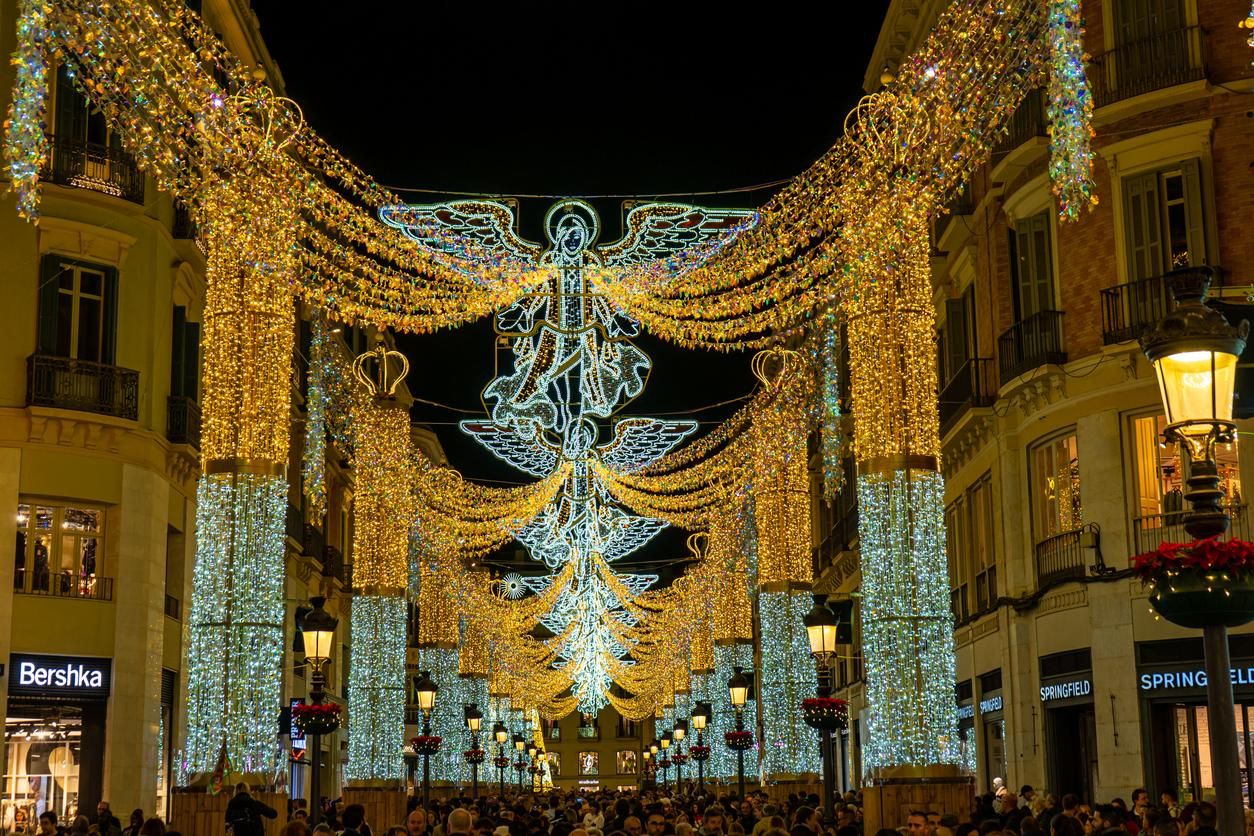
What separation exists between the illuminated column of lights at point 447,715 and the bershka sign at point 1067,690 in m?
17.7

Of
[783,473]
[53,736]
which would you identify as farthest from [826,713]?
[53,736]

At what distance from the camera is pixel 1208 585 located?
25.2 feet

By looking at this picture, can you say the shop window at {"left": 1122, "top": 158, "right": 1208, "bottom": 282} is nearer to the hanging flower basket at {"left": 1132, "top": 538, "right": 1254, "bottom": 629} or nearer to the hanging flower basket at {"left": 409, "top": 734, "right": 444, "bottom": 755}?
the hanging flower basket at {"left": 409, "top": 734, "right": 444, "bottom": 755}

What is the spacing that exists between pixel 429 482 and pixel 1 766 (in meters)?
10.1

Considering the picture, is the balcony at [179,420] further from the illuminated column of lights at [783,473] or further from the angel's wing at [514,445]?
the illuminated column of lights at [783,473]

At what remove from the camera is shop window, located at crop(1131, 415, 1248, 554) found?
961 inches

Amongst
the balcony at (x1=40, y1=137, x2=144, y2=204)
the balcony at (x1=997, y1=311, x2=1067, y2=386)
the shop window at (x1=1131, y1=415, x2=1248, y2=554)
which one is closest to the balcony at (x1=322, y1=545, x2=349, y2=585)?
the balcony at (x1=40, y1=137, x2=144, y2=204)

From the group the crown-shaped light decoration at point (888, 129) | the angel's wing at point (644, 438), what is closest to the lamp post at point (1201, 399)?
the crown-shaped light decoration at point (888, 129)

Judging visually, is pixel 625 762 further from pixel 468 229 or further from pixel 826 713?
pixel 468 229

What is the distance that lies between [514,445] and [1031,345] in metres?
9.50

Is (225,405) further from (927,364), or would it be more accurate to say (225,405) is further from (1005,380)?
(1005,380)

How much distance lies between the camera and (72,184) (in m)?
28.0

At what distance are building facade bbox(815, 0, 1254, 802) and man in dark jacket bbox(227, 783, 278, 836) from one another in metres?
13.6

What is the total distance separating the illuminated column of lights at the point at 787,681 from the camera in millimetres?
30734
